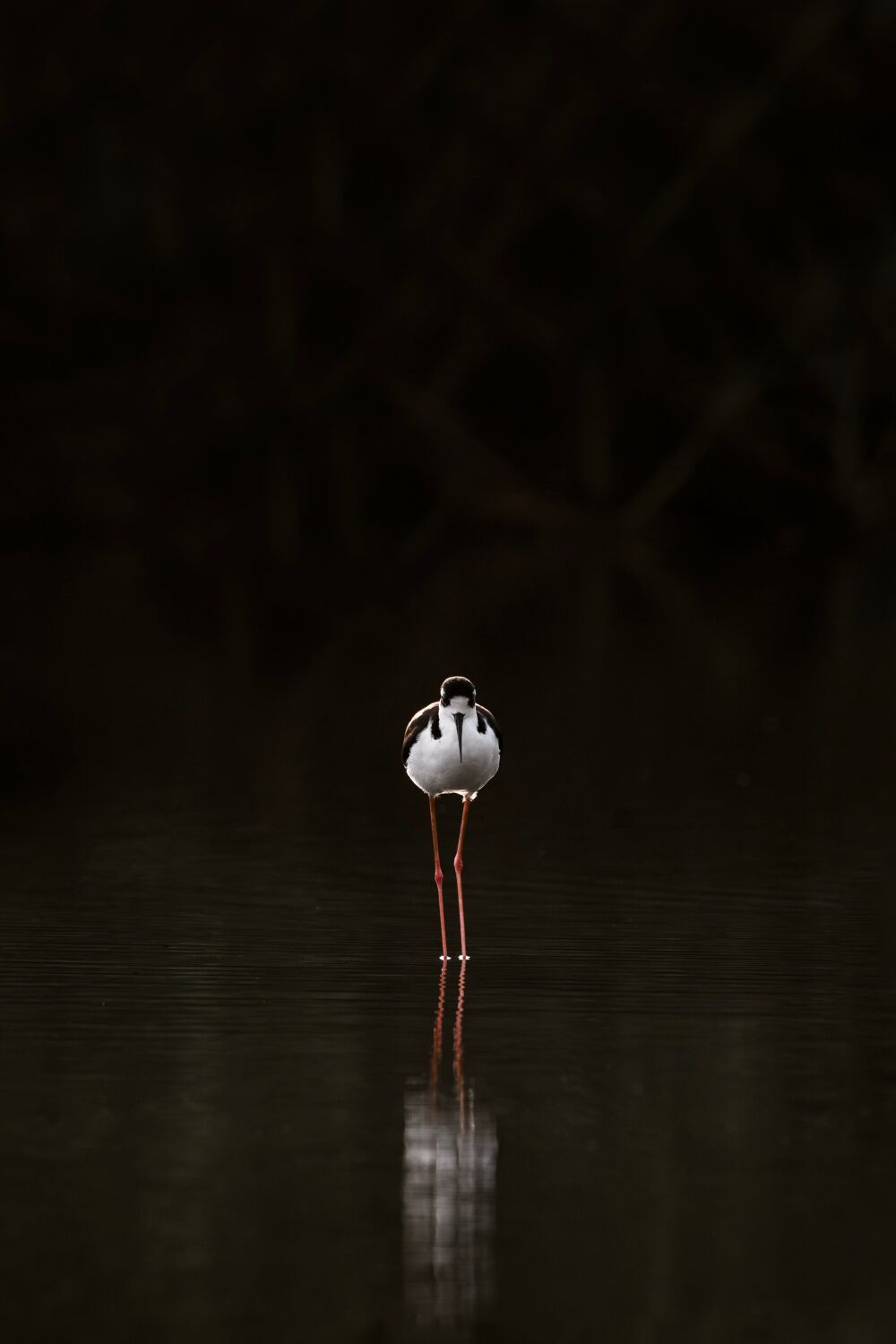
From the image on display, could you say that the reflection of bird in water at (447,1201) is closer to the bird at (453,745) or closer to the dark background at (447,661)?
the dark background at (447,661)

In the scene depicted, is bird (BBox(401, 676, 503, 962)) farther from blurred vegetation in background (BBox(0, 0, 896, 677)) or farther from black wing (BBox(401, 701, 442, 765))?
blurred vegetation in background (BBox(0, 0, 896, 677))

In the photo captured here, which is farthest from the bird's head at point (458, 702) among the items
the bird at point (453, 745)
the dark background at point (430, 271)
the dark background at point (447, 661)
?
the dark background at point (430, 271)

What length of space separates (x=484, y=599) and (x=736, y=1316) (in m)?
23.3

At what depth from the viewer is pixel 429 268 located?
139 ft

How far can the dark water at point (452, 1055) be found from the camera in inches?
202

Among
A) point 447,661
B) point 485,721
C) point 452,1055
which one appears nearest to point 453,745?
point 485,721

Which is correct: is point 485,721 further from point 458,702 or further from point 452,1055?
point 452,1055

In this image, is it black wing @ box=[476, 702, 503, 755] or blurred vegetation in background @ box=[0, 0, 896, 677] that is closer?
black wing @ box=[476, 702, 503, 755]

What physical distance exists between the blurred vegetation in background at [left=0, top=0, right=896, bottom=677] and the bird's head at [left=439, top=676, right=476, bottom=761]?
29.4 meters

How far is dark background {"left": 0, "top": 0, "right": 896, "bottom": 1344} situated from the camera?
5.63 meters

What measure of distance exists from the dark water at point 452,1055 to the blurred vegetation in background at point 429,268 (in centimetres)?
2661

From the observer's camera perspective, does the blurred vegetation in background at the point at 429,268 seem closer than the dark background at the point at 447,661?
No

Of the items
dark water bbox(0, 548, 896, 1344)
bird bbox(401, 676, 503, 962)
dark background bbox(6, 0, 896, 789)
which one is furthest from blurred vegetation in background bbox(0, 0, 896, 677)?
bird bbox(401, 676, 503, 962)

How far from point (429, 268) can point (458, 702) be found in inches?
1318
